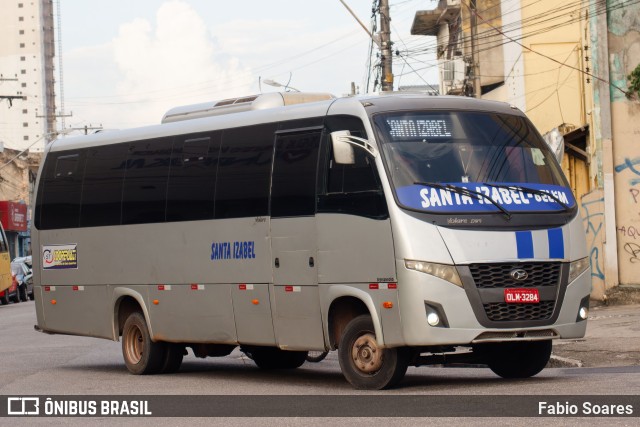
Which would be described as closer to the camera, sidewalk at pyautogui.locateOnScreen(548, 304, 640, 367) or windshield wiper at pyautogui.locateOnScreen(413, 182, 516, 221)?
windshield wiper at pyautogui.locateOnScreen(413, 182, 516, 221)

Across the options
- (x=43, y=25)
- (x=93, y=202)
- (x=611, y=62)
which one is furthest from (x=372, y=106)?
(x=43, y=25)

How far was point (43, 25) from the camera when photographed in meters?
197

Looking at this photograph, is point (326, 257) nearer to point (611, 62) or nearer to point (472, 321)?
point (472, 321)

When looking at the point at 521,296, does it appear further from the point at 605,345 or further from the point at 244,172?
the point at 605,345

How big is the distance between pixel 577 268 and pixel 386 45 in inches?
701

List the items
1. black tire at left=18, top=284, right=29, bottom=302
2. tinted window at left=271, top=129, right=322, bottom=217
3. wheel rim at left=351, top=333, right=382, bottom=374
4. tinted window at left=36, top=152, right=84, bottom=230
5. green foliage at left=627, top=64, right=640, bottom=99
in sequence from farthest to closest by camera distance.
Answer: black tire at left=18, top=284, right=29, bottom=302
green foliage at left=627, top=64, right=640, bottom=99
tinted window at left=36, top=152, right=84, bottom=230
tinted window at left=271, top=129, right=322, bottom=217
wheel rim at left=351, top=333, right=382, bottom=374

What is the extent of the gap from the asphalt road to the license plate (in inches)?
32.2

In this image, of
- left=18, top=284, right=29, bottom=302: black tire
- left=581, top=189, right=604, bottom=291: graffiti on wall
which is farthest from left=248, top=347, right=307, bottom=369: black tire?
left=18, top=284, right=29, bottom=302: black tire

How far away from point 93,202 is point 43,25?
186 m

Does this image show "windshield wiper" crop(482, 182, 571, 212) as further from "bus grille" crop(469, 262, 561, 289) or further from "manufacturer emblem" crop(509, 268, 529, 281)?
"manufacturer emblem" crop(509, 268, 529, 281)

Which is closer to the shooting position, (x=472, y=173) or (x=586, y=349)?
(x=472, y=173)

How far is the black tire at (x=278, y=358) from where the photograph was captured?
1702 centimetres

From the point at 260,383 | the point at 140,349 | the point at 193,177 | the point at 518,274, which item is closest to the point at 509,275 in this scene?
the point at 518,274

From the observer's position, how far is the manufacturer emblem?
41.3 ft
